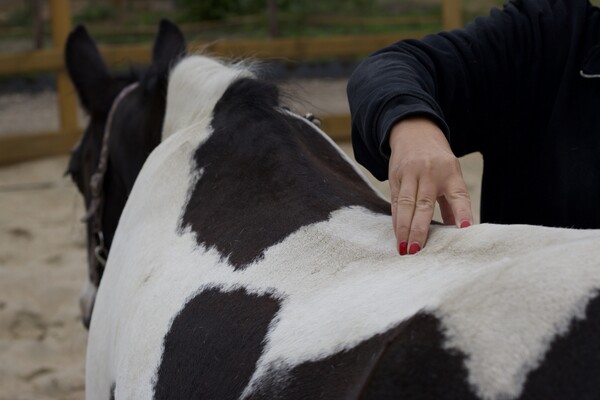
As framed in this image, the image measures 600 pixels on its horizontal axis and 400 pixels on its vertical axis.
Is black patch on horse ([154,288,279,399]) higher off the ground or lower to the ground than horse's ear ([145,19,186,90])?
lower

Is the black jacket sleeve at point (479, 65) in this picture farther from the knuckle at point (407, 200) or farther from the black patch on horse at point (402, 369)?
the black patch on horse at point (402, 369)

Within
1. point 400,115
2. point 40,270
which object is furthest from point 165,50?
point 40,270

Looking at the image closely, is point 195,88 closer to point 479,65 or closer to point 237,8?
point 479,65

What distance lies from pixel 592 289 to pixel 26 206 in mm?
4652

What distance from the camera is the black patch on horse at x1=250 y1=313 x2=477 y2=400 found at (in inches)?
31.4

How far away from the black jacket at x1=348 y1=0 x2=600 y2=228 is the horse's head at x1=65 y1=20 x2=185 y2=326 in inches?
29.4

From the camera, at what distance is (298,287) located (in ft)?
3.73

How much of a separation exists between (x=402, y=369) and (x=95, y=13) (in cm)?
896

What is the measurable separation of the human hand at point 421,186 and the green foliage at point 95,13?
8365 mm

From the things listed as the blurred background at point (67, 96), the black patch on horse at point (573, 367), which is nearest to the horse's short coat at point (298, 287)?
the black patch on horse at point (573, 367)

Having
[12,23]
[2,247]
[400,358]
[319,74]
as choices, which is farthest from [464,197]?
[12,23]

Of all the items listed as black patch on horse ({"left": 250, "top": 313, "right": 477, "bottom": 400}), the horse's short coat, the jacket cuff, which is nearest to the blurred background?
the horse's short coat

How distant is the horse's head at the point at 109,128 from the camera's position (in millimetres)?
2115

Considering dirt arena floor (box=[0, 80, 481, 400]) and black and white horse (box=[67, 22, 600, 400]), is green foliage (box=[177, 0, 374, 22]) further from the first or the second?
black and white horse (box=[67, 22, 600, 400])
